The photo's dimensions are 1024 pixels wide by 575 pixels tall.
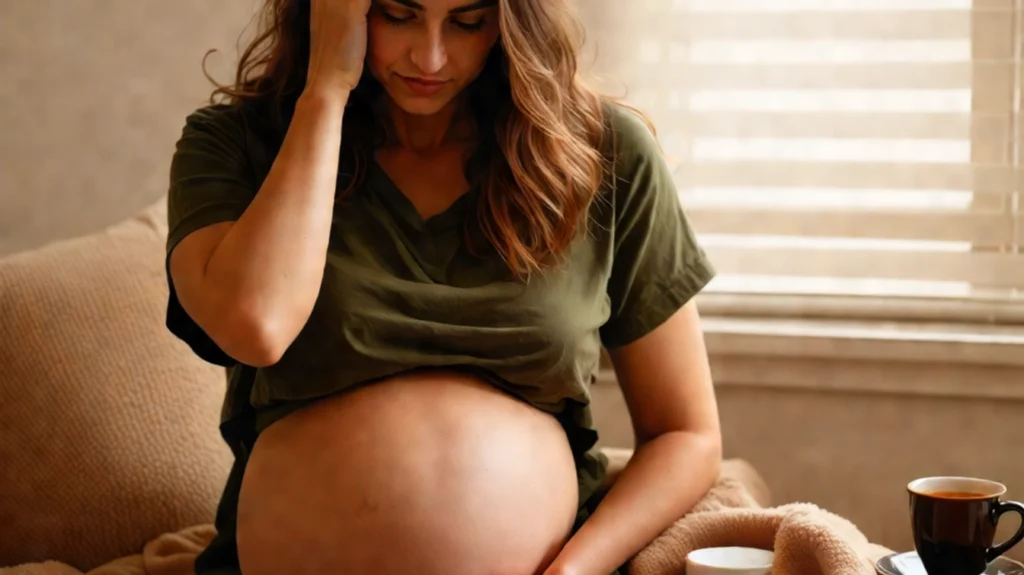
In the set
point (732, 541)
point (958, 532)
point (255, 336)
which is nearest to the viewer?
point (958, 532)

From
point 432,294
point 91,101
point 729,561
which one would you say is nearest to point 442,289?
point 432,294

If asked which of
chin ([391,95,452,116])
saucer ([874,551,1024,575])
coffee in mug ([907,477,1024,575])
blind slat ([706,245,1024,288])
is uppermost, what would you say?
chin ([391,95,452,116])

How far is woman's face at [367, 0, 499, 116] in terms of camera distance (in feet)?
3.86

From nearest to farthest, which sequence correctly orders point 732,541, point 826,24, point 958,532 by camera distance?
point 958,532 < point 732,541 < point 826,24

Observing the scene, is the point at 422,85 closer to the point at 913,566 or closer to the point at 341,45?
the point at 341,45

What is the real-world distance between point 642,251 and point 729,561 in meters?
0.36

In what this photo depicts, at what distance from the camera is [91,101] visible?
6.40ft

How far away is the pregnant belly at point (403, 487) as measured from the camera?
115 cm

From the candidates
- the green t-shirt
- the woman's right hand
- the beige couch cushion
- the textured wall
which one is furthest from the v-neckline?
the textured wall

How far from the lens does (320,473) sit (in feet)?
3.86

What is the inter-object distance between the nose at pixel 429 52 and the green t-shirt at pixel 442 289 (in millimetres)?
161

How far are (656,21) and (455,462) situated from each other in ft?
2.82

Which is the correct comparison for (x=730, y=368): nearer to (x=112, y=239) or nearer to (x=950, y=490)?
(x=950, y=490)

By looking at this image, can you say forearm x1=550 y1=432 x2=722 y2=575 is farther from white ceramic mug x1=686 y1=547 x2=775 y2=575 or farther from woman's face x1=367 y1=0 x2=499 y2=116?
woman's face x1=367 y1=0 x2=499 y2=116
